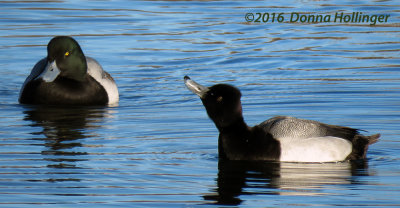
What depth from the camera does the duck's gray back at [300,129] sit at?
10.3m

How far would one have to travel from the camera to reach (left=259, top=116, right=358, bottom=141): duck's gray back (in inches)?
407

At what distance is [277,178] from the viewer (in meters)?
9.73

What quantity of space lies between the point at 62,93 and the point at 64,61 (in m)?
0.56

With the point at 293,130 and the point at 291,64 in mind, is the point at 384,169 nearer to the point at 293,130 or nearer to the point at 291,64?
the point at 293,130

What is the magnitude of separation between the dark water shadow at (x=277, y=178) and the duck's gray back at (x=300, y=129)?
1.00ft

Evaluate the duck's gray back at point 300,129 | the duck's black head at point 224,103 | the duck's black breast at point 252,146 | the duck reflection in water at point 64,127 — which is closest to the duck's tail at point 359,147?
the duck's gray back at point 300,129

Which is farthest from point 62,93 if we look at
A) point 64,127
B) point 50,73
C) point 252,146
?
point 252,146

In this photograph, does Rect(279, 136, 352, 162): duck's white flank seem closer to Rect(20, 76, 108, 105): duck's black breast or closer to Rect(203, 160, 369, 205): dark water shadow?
Rect(203, 160, 369, 205): dark water shadow

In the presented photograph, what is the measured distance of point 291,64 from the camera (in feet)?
55.8

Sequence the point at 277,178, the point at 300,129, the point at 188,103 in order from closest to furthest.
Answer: the point at 277,178
the point at 300,129
the point at 188,103

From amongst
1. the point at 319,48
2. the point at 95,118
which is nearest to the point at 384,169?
the point at 95,118

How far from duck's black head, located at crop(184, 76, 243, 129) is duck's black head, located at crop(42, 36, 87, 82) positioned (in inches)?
180

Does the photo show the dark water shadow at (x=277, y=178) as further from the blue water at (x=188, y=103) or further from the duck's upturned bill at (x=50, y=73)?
the duck's upturned bill at (x=50, y=73)

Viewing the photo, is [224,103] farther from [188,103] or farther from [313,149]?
[188,103]
